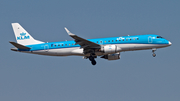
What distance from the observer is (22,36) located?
5534cm

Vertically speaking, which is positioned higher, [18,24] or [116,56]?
[18,24]

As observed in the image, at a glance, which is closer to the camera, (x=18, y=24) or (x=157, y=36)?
(x=157, y=36)

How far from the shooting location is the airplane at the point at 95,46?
49.5 m

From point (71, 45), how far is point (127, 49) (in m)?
9.68

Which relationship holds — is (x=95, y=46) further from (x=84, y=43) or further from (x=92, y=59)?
(x=92, y=59)

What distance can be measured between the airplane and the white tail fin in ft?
2.98

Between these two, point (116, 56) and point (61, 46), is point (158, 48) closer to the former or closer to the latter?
point (116, 56)

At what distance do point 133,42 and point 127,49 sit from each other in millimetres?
1564

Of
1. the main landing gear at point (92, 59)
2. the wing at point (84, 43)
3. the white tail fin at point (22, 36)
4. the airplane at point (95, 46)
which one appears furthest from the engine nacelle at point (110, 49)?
the white tail fin at point (22, 36)

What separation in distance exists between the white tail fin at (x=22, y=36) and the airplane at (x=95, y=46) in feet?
2.98

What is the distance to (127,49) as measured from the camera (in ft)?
165

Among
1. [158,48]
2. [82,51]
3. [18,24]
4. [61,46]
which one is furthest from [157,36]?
[18,24]

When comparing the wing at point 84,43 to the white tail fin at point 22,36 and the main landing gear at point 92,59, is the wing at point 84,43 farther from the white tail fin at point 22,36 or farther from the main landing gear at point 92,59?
the white tail fin at point 22,36

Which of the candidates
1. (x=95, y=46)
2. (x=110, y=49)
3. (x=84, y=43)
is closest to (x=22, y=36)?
(x=84, y=43)
